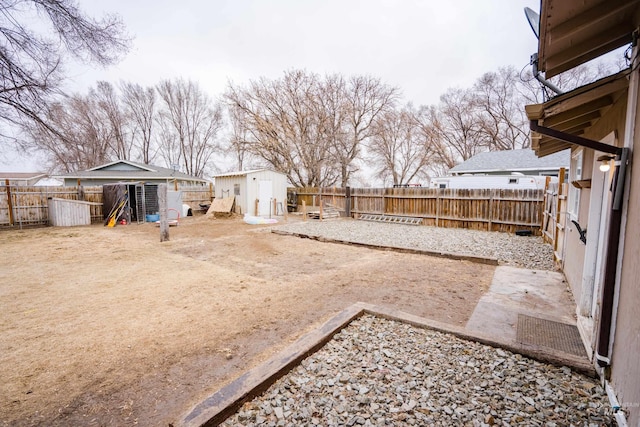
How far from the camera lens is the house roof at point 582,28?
1.79 m

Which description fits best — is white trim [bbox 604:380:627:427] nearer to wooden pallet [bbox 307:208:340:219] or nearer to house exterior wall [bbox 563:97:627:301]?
house exterior wall [bbox 563:97:627:301]

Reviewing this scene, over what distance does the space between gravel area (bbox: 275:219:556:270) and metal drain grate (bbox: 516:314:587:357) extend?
8.78ft

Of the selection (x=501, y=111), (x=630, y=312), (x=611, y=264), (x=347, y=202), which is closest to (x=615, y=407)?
(x=630, y=312)

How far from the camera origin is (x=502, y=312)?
343 cm

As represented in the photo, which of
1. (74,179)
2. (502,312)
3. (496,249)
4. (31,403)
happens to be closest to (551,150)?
(496,249)

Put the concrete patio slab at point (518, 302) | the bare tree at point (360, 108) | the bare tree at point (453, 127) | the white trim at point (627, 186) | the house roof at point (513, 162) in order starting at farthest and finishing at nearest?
the bare tree at point (453, 127), the bare tree at point (360, 108), the house roof at point (513, 162), the concrete patio slab at point (518, 302), the white trim at point (627, 186)

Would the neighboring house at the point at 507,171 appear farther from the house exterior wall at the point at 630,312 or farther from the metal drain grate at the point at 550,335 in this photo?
the house exterior wall at the point at 630,312

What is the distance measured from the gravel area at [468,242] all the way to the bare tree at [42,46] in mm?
6677

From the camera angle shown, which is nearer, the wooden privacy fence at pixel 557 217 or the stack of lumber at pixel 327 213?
the wooden privacy fence at pixel 557 217

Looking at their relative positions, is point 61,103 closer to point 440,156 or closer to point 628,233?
point 628,233

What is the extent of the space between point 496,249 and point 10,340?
27.8ft

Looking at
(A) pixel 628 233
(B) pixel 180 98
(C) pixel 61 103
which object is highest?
(B) pixel 180 98

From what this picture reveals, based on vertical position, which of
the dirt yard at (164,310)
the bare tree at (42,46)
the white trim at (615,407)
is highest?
the bare tree at (42,46)

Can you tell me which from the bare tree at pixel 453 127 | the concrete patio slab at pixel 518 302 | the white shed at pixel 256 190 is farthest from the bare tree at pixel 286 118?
the concrete patio slab at pixel 518 302
